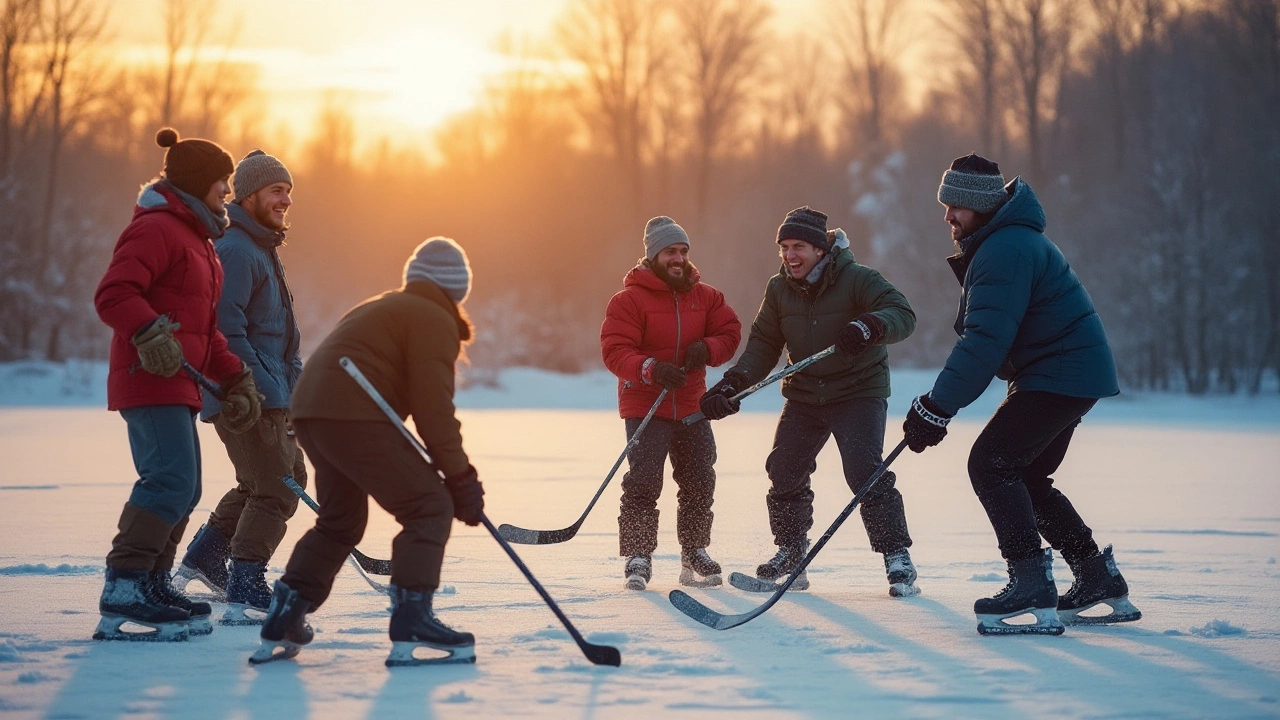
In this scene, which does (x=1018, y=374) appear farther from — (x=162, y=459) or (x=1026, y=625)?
(x=162, y=459)

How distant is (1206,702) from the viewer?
141 inches

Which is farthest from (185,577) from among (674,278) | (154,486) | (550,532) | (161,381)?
(674,278)

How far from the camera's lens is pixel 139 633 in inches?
173

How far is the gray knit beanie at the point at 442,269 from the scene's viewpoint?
13.2 feet

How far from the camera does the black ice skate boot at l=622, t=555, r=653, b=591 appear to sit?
220 inches

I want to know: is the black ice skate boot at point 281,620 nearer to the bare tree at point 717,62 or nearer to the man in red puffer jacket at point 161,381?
the man in red puffer jacket at point 161,381

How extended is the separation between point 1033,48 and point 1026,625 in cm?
2942

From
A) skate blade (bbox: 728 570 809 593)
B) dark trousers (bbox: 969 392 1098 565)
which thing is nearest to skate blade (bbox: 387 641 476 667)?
skate blade (bbox: 728 570 809 593)

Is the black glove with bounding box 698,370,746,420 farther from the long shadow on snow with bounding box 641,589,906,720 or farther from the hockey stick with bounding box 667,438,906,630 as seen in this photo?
the long shadow on snow with bounding box 641,589,906,720

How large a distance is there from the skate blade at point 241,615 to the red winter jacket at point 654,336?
5.89 ft

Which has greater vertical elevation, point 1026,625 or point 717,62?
point 717,62

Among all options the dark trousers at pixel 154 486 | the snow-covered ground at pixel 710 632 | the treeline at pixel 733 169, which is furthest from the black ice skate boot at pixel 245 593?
the treeline at pixel 733 169

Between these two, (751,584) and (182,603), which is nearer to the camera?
(182,603)

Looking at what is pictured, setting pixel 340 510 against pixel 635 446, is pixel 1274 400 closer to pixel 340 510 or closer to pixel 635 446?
pixel 635 446
